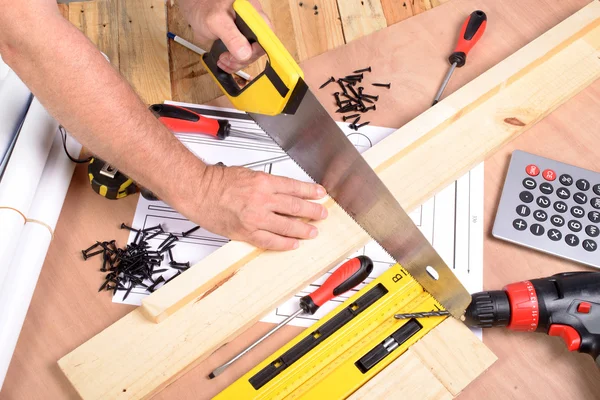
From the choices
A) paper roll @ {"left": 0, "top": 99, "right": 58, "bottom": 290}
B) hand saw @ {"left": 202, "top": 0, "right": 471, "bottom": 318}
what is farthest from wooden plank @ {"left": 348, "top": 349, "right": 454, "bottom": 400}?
paper roll @ {"left": 0, "top": 99, "right": 58, "bottom": 290}

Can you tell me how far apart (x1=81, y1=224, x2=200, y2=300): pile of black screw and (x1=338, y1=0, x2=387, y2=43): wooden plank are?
80 centimetres

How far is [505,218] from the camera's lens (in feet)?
4.91

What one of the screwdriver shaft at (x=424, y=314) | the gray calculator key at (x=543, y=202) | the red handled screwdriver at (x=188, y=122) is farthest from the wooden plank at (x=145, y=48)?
the gray calculator key at (x=543, y=202)

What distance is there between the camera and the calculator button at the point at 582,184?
1525 millimetres

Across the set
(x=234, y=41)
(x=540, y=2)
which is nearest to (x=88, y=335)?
(x=234, y=41)

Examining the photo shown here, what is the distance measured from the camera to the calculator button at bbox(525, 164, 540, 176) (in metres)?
1.55

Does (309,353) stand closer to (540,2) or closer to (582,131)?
(582,131)

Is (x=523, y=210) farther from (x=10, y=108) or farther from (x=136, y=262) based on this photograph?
(x=10, y=108)

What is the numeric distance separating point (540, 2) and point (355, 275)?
1.11 meters

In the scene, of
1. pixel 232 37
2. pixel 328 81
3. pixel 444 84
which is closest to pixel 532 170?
pixel 444 84

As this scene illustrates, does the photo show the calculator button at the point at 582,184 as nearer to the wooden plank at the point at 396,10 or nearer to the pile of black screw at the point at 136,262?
the wooden plank at the point at 396,10

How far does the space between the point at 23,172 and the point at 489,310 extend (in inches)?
41.5

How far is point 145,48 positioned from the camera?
1844mm

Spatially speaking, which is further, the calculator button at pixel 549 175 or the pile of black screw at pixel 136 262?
the calculator button at pixel 549 175
